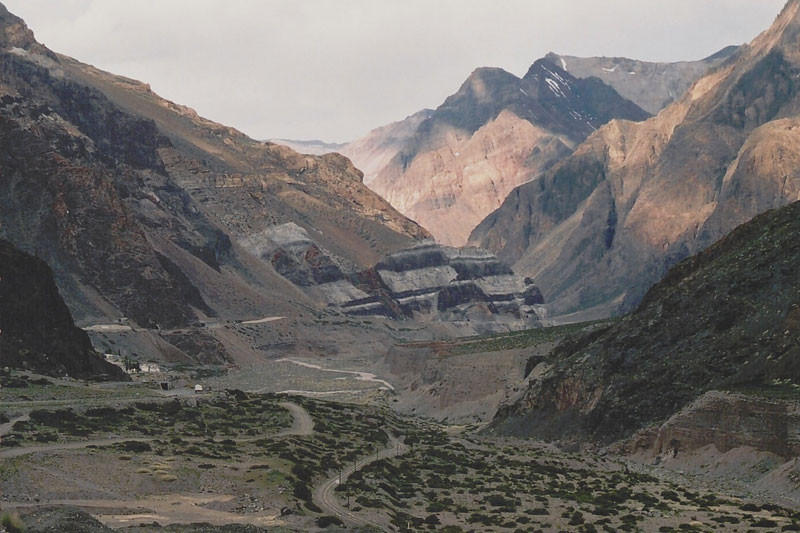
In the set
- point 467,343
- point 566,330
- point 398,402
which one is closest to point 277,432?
point 398,402

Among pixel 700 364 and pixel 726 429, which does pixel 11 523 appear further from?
pixel 700 364

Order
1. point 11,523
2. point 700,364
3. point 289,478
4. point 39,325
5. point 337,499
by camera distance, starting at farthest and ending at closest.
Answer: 1. point 39,325
2. point 700,364
3. point 289,478
4. point 337,499
5. point 11,523

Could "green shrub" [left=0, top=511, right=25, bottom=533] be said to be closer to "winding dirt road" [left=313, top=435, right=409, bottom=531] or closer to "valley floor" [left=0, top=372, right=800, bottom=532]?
"valley floor" [left=0, top=372, right=800, bottom=532]

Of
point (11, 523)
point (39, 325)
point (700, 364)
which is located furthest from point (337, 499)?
point (39, 325)

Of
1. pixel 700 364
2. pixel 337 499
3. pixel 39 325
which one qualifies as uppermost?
pixel 700 364

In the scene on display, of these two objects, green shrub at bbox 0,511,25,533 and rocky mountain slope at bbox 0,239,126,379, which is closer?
green shrub at bbox 0,511,25,533

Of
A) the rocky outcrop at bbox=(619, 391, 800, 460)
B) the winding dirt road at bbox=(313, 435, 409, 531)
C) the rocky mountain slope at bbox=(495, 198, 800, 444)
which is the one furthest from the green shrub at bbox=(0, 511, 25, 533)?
the rocky mountain slope at bbox=(495, 198, 800, 444)
